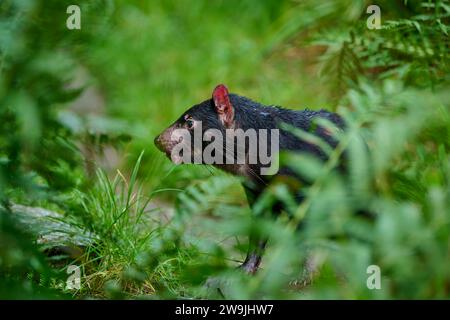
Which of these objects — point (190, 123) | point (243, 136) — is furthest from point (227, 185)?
point (190, 123)

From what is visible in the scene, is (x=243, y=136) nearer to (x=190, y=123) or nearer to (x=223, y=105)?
(x=223, y=105)

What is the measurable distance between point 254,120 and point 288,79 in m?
3.93

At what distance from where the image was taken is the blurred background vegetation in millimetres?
2605

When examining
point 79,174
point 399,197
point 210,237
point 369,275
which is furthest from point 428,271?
point 79,174

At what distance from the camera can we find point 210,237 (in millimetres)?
4887

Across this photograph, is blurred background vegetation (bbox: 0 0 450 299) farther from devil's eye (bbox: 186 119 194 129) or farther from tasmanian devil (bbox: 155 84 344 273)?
devil's eye (bbox: 186 119 194 129)

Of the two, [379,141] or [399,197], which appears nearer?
[379,141]

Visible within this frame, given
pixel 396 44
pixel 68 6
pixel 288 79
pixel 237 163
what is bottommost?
pixel 237 163

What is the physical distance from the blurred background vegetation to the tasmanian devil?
0.61ft

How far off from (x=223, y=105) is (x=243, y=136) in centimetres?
19

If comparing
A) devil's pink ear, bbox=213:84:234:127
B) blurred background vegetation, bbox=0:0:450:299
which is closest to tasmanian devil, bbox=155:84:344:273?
devil's pink ear, bbox=213:84:234:127

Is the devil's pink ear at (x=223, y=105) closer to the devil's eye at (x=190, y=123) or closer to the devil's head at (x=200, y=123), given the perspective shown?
the devil's head at (x=200, y=123)

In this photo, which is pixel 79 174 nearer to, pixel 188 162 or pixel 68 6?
pixel 188 162
